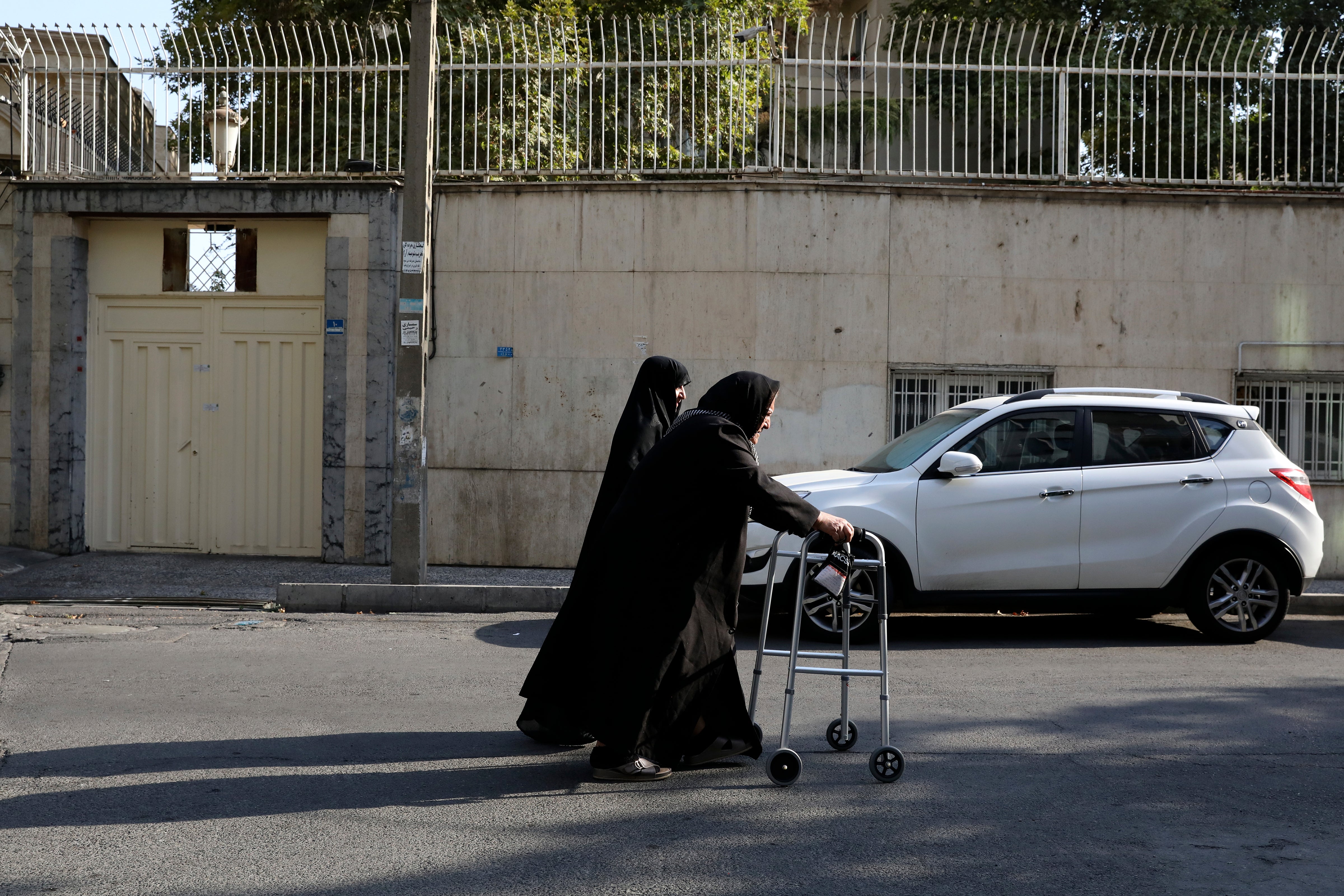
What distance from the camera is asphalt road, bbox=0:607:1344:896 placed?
3.79 meters

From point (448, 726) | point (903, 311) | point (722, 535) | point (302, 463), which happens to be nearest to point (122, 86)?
point (302, 463)

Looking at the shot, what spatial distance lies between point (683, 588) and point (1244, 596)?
530cm

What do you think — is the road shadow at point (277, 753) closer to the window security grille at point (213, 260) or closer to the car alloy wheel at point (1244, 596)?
the car alloy wheel at point (1244, 596)

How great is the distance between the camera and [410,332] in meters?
9.94

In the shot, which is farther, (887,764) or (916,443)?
(916,443)

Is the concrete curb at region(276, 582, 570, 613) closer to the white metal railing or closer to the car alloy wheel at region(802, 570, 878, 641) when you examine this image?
the car alloy wheel at region(802, 570, 878, 641)

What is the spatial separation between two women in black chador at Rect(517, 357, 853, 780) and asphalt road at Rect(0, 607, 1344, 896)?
219mm

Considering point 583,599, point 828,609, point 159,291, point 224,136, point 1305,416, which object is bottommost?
point 828,609

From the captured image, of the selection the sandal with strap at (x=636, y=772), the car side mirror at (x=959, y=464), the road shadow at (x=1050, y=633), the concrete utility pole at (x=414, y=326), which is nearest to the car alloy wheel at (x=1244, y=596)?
the road shadow at (x=1050, y=633)

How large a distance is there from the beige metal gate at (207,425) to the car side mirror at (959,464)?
6.65 meters

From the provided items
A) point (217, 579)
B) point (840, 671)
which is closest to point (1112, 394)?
point (840, 671)

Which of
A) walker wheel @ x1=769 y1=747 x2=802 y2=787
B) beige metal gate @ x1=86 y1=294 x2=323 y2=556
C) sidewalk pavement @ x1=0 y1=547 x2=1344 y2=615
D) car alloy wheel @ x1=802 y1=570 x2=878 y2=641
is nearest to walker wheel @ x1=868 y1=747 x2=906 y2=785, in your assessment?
walker wheel @ x1=769 y1=747 x2=802 y2=787

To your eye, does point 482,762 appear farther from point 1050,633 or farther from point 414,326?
point 414,326

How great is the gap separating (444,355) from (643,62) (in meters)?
3.49
